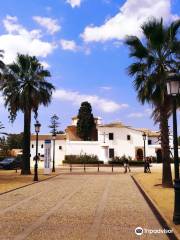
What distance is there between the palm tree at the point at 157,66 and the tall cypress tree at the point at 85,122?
62276 millimetres

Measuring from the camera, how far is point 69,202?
16.5 metres

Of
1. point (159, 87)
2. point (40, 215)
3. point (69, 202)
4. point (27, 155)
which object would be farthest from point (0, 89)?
point (40, 215)

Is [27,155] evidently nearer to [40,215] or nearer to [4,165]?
[4,165]

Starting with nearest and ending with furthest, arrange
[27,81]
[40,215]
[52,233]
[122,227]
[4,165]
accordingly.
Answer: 1. [52,233]
2. [122,227]
3. [40,215]
4. [27,81]
5. [4,165]

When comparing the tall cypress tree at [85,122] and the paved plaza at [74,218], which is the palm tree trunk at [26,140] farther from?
the tall cypress tree at [85,122]

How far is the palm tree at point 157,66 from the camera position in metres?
23.3

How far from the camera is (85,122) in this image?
86.2m

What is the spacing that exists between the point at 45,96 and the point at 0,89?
3962 millimetres

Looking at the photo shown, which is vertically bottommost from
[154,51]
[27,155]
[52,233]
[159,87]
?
[52,233]

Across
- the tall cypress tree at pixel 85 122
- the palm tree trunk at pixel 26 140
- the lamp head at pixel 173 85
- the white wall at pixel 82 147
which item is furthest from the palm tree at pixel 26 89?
the tall cypress tree at pixel 85 122

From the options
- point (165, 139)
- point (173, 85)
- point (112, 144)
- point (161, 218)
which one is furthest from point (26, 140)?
point (112, 144)

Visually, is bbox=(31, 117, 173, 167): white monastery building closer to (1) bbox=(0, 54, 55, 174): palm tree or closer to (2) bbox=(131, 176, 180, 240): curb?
(1) bbox=(0, 54, 55, 174): palm tree

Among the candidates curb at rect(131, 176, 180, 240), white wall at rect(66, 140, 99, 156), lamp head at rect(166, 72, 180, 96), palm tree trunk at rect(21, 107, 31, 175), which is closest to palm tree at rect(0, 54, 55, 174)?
palm tree trunk at rect(21, 107, 31, 175)

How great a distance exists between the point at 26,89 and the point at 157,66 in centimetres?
1752
